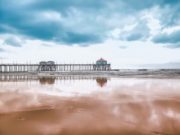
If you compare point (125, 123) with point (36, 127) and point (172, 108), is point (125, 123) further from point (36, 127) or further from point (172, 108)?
point (172, 108)

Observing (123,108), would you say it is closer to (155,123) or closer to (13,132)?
(155,123)

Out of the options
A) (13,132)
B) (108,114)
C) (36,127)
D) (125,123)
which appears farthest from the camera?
(108,114)

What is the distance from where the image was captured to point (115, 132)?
4949mm

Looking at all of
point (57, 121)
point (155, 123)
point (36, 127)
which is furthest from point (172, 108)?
point (36, 127)

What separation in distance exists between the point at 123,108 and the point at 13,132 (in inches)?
169

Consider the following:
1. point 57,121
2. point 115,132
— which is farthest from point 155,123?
point 57,121

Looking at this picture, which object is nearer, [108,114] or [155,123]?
[155,123]

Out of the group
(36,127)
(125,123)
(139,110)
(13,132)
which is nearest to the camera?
(13,132)

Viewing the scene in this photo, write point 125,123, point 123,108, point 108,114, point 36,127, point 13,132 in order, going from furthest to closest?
point 123,108 → point 108,114 → point 125,123 → point 36,127 → point 13,132

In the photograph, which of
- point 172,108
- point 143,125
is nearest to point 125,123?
point 143,125

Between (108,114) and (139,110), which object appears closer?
(108,114)

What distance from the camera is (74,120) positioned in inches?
235

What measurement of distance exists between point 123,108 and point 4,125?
4.34 metres

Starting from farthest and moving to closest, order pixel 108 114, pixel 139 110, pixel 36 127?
pixel 139 110, pixel 108 114, pixel 36 127
